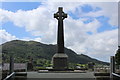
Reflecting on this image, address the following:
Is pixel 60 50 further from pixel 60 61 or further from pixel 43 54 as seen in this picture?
pixel 43 54

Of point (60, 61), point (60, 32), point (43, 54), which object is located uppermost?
point (60, 32)

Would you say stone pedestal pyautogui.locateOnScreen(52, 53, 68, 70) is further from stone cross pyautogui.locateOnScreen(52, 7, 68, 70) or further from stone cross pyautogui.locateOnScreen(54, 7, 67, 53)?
stone cross pyautogui.locateOnScreen(54, 7, 67, 53)

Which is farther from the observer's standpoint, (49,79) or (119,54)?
(119,54)

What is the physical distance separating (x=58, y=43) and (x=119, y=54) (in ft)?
53.1

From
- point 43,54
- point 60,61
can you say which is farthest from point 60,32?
point 43,54

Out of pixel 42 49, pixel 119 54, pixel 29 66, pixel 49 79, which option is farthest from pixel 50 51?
pixel 49 79

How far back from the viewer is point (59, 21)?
25.2 m

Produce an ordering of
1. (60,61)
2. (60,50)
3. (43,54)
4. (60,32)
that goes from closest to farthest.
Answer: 1. (60,61)
2. (60,50)
3. (60,32)
4. (43,54)

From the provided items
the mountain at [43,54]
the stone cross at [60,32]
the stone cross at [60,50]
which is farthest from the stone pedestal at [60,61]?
the mountain at [43,54]

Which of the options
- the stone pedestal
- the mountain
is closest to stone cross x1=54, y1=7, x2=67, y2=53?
the stone pedestal

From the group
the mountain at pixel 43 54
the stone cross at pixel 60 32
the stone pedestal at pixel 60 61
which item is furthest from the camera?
the mountain at pixel 43 54

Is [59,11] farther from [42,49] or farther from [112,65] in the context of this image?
[42,49]

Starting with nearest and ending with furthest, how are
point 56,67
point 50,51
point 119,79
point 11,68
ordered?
point 119,79, point 11,68, point 56,67, point 50,51

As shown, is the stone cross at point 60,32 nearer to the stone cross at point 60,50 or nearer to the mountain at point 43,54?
the stone cross at point 60,50
